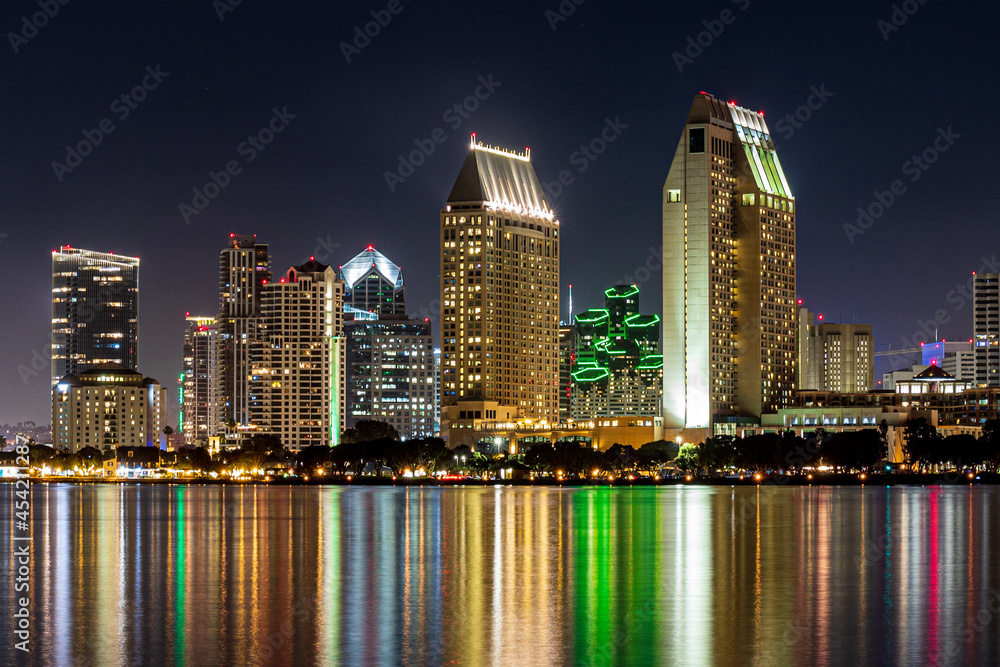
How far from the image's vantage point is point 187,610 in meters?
54.7

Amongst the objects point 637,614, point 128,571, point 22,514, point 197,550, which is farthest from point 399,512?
point 637,614

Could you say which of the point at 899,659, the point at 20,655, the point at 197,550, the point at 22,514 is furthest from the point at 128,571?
the point at 22,514

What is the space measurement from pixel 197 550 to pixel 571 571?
26.9 meters

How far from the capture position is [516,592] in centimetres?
6034

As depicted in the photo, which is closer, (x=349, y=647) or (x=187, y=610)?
(x=349, y=647)

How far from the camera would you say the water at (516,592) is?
1770 inches

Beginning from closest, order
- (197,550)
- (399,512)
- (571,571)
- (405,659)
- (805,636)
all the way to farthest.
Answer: (405,659) → (805,636) → (571,571) → (197,550) → (399,512)

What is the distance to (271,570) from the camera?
70.7 m

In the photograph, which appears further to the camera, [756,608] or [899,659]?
[756,608]

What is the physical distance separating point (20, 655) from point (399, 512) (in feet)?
308

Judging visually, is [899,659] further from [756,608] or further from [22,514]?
[22,514]

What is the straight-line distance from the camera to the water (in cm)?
4497

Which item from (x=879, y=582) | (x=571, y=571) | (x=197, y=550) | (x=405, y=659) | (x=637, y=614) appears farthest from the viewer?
(x=197, y=550)

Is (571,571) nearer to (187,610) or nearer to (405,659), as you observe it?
(187,610)
